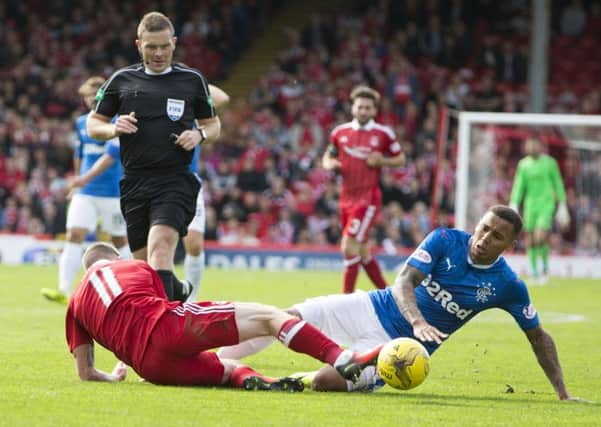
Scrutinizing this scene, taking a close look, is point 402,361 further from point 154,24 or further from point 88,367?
point 154,24

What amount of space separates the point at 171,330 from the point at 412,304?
56.1 inches

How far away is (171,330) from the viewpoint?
6.88 metres

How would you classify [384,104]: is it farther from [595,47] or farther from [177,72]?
[177,72]

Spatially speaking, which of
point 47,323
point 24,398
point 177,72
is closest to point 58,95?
point 47,323

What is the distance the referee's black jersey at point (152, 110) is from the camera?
883cm

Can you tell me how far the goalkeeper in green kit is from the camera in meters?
20.8

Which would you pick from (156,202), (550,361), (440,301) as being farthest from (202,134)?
(550,361)

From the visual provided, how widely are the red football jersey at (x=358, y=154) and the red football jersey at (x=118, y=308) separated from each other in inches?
312

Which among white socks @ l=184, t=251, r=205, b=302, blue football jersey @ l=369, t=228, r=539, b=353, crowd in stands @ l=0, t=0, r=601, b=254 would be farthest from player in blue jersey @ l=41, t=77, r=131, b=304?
crowd in stands @ l=0, t=0, r=601, b=254

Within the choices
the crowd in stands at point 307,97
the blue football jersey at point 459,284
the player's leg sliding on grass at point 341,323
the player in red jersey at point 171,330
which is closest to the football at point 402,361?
the player in red jersey at point 171,330

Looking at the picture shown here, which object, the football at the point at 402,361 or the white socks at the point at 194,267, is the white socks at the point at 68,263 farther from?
the football at the point at 402,361

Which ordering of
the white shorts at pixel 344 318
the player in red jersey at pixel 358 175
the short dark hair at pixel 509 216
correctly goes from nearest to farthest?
the short dark hair at pixel 509 216
the white shorts at pixel 344 318
the player in red jersey at pixel 358 175

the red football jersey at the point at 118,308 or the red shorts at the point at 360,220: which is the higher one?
the red football jersey at the point at 118,308

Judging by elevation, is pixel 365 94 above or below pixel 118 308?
above
